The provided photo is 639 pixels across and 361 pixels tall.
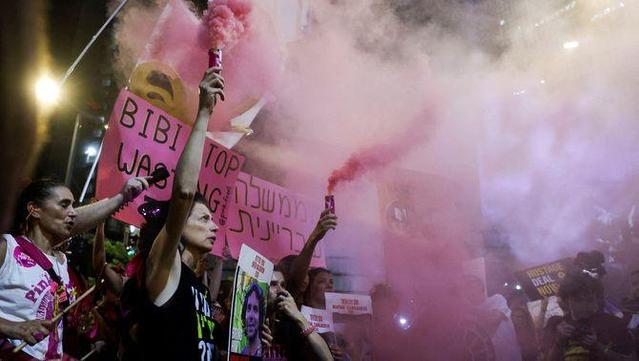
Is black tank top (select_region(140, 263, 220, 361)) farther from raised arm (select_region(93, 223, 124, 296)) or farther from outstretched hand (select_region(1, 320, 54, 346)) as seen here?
raised arm (select_region(93, 223, 124, 296))

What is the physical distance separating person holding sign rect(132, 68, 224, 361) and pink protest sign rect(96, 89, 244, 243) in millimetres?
1825

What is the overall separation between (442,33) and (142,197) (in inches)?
227

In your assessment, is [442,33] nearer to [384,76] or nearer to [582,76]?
[384,76]

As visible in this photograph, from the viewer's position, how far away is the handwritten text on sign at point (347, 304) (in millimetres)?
4321

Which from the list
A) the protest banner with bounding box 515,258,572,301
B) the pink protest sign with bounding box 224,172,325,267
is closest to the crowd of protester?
the pink protest sign with bounding box 224,172,325,267

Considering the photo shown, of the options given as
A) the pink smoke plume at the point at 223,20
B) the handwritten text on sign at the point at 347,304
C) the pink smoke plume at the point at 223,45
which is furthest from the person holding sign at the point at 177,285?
the pink smoke plume at the point at 223,45

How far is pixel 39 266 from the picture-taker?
→ 2396 millimetres

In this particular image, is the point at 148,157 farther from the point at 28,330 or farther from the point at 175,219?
the point at 175,219

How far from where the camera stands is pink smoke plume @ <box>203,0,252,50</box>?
160 inches

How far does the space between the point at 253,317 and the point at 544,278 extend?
15.3ft

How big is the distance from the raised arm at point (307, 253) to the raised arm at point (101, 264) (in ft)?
4.49

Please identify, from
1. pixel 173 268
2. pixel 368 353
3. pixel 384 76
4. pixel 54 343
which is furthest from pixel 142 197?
pixel 384 76

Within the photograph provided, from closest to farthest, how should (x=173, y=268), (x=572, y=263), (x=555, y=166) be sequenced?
(x=173, y=268) → (x=572, y=263) → (x=555, y=166)

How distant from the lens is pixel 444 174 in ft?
27.3
